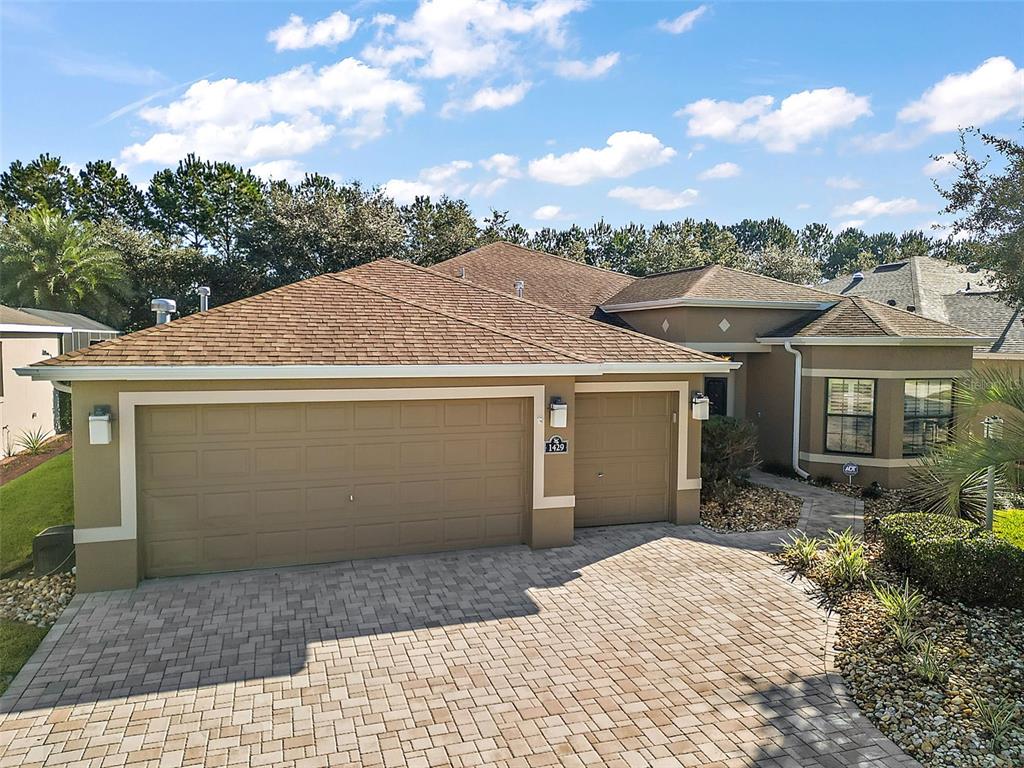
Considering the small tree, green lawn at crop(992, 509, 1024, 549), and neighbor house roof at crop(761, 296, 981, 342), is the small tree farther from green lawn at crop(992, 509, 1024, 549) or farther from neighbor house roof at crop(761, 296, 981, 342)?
green lawn at crop(992, 509, 1024, 549)

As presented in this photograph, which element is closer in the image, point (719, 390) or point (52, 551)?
point (52, 551)

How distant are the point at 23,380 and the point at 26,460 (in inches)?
103

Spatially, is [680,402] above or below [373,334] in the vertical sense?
below

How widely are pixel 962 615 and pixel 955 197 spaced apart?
5873 mm

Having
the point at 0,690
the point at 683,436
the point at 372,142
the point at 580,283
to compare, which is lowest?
the point at 0,690

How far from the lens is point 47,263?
27188 millimetres

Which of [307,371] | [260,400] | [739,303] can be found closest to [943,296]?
[739,303]

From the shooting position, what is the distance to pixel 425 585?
27.0 ft

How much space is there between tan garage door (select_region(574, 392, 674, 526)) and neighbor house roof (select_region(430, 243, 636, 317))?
7729 millimetres

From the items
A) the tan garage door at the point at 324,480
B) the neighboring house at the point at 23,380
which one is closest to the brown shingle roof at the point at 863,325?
the tan garage door at the point at 324,480

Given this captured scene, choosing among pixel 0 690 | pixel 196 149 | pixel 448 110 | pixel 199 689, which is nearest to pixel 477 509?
pixel 199 689

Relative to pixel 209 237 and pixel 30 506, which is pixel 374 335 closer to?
pixel 30 506

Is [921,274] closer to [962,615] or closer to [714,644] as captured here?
[962,615]

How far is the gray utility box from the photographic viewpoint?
28.1 feet
